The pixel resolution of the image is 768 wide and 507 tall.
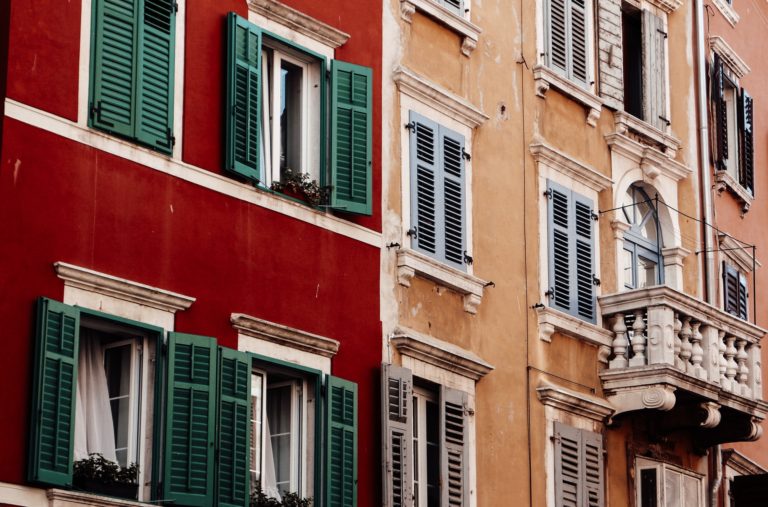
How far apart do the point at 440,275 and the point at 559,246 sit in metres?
3.15

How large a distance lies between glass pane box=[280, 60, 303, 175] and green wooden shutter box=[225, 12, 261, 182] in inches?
32.7

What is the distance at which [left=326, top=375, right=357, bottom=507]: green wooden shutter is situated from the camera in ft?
66.4

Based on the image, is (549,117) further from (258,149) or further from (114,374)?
(114,374)

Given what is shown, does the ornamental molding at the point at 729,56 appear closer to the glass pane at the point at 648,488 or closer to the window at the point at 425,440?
the glass pane at the point at 648,488

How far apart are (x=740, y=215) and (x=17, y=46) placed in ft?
53.0

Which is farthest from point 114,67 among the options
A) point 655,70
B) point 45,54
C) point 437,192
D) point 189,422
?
point 655,70

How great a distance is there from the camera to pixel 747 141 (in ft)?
105

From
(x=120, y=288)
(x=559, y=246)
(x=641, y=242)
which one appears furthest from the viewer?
(x=641, y=242)

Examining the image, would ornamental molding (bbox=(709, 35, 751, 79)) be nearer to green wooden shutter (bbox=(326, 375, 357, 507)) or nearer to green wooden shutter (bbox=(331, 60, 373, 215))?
green wooden shutter (bbox=(331, 60, 373, 215))

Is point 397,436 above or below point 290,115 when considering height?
below

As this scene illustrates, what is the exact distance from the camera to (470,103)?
78.3 ft

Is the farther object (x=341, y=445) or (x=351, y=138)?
(x=351, y=138)

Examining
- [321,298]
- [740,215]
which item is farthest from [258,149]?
[740,215]

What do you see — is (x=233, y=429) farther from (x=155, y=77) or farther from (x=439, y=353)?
(x=439, y=353)
